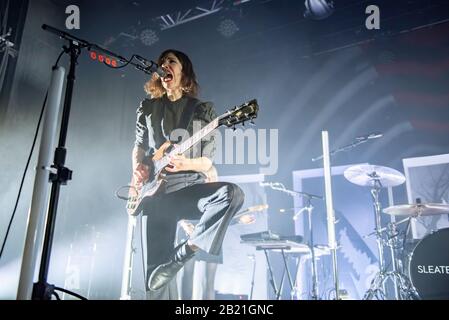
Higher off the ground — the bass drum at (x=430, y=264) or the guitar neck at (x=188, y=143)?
the guitar neck at (x=188, y=143)

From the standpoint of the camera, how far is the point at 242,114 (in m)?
2.65

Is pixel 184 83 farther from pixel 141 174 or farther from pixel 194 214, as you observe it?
pixel 194 214

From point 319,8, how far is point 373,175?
65.4 inches

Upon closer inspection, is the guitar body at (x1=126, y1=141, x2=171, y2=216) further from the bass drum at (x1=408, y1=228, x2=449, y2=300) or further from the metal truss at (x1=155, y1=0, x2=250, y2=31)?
the bass drum at (x1=408, y1=228, x2=449, y2=300)

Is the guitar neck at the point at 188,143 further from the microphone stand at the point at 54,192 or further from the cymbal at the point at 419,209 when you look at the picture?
the cymbal at the point at 419,209

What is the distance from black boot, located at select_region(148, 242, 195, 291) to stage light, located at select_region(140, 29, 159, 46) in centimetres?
239

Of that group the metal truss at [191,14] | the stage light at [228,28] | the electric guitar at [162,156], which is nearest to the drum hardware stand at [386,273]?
the electric guitar at [162,156]

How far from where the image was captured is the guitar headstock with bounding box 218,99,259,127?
2.62 m

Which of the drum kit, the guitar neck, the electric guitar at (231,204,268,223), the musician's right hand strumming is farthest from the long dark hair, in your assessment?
the drum kit

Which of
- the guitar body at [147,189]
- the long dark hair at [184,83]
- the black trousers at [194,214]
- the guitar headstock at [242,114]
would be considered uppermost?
the long dark hair at [184,83]

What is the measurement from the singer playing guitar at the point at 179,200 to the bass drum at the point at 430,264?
1.43 meters

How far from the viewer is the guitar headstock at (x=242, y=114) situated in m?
2.62

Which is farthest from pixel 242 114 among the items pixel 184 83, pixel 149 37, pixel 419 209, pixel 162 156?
pixel 149 37
